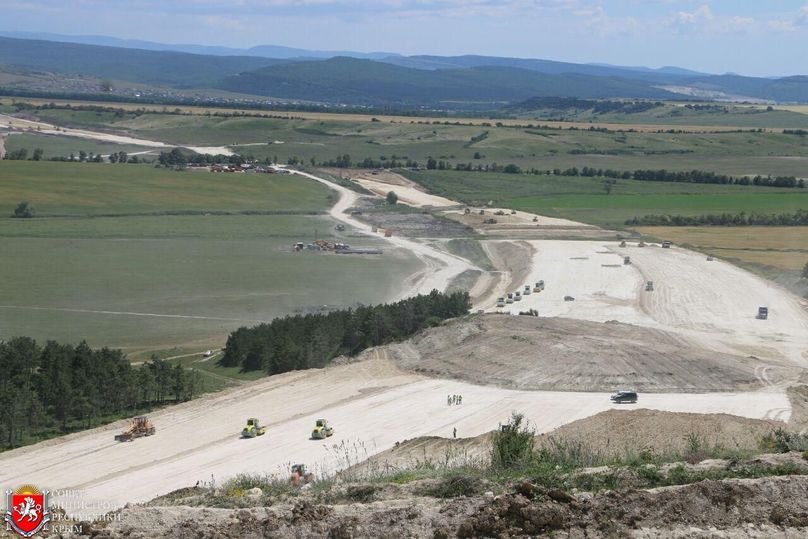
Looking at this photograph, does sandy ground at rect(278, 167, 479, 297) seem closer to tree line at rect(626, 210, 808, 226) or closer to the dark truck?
tree line at rect(626, 210, 808, 226)

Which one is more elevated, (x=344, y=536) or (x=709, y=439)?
(x=344, y=536)

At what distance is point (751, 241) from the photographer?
3632 inches

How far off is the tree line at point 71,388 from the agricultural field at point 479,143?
111 m

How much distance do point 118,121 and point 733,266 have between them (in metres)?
143

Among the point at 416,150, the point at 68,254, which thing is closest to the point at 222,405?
the point at 68,254

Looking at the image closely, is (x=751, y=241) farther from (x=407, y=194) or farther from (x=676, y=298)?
(x=407, y=194)

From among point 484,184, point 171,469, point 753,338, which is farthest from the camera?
point 484,184

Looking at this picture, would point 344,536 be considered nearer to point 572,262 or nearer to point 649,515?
point 649,515

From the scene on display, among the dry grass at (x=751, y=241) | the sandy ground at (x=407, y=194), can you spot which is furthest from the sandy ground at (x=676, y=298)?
the sandy ground at (x=407, y=194)

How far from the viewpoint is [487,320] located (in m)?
50.9

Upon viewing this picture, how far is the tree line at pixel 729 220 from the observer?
335ft

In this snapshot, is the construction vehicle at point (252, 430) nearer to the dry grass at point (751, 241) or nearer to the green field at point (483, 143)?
the dry grass at point (751, 241)

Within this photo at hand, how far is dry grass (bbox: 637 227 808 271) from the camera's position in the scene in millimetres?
82188

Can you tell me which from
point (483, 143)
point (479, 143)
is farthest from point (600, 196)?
point (479, 143)
